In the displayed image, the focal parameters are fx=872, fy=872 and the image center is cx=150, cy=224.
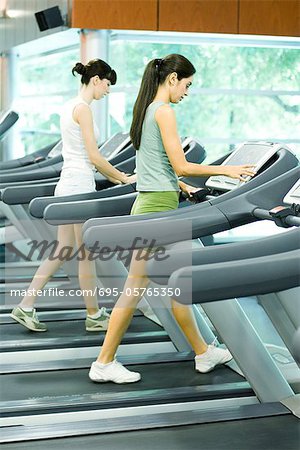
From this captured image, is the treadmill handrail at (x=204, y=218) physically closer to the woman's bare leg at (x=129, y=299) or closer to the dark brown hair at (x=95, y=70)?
the woman's bare leg at (x=129, y=299)

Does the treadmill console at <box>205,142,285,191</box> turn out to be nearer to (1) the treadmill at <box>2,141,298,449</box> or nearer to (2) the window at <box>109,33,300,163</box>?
(1) the treadmill at <box>2,141,298,449</box>

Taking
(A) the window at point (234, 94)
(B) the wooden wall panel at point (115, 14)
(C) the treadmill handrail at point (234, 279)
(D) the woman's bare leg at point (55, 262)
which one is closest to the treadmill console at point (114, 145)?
(D) the woman's bare leg at point (55, 262)

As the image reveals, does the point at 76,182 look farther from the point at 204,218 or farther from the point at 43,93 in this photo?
the point at 43,93

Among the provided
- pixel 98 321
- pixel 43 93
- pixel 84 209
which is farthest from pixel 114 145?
pixel 43 93

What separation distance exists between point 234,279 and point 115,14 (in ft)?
17.7

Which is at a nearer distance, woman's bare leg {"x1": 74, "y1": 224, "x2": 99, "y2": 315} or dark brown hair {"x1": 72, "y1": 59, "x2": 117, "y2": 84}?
dark brown hair {"x1": 72, "y1": 59, "x2": 117, "y2": 84}

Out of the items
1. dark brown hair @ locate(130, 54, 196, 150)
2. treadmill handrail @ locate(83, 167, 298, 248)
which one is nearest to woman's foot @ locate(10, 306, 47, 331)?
dark brown hair @ locate(130, 54, 196, 150)

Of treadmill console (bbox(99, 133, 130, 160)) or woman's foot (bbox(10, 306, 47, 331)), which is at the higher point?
treadmill console (bbox(99, 133, 130, 160))

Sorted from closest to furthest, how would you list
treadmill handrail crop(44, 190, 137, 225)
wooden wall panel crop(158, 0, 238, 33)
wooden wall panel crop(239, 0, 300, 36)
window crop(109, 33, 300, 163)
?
treadmill handrail crop(44, 190, 137, 225) → wooden wall panel crop(158, 0, 238, 33) → wooden wall panel crop(239, 0, 300, 36) → window crop(109, 33, 300, 163)

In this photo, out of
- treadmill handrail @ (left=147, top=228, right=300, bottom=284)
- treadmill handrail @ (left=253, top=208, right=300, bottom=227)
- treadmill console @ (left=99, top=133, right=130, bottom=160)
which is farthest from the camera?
treadmill console @ (left=99, top=133, right=130, bottom=160)

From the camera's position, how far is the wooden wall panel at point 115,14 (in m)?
7.02

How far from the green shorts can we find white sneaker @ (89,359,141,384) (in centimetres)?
68

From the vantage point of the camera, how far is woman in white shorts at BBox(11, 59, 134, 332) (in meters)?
4.31

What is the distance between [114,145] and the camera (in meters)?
5.26
